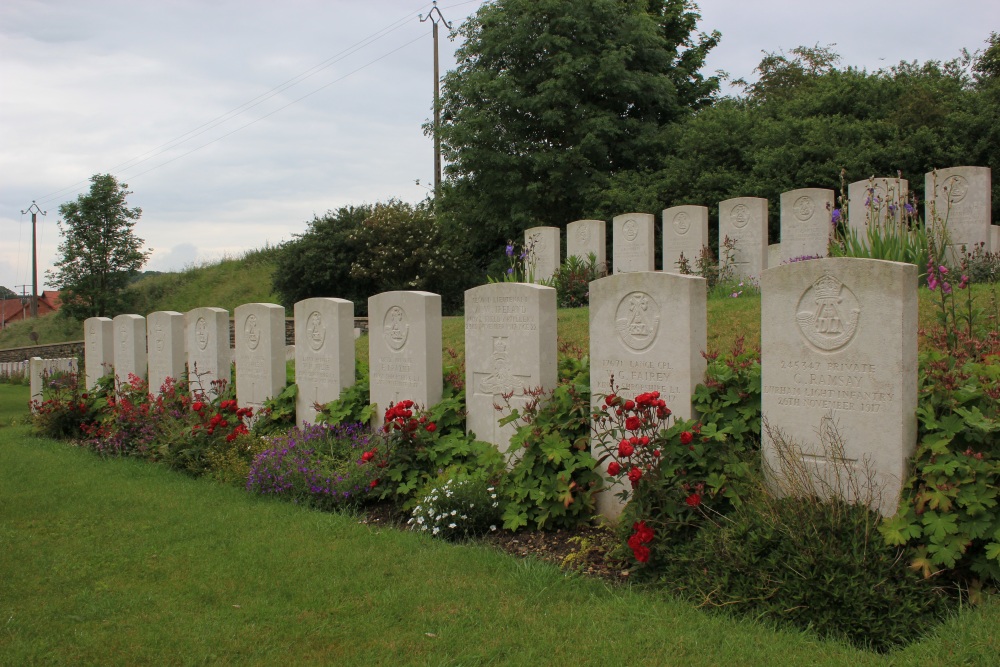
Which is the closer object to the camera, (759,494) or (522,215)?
(759,494)

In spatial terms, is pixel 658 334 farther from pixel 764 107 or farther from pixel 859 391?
pixel 764 107

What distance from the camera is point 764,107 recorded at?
2006 cm

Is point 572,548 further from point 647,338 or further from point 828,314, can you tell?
point 828,314

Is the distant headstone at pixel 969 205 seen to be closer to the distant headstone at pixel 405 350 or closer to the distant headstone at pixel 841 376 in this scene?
the distant headstone at pixel 841 376

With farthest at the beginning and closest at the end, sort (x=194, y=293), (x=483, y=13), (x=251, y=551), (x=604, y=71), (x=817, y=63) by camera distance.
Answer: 1. (x=194, y=293)
2. (x=817, y=63)
3. (x=483, y=13)
4. (x=604, y=71)
5. (x=251, y=551)

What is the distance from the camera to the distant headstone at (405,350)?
6777 millimetres

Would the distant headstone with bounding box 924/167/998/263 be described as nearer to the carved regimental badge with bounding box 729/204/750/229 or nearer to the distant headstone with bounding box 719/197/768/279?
the distant headstone with bounding box 719/197/768/279

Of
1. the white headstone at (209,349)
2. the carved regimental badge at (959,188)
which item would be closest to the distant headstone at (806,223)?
the carved regimental badge at (959,188)

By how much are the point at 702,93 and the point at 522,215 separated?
7537 millimetres

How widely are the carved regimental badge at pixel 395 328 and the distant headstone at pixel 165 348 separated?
386 cm

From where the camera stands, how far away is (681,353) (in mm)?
4988

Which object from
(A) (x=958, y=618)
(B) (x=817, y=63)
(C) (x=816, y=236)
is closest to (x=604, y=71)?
(C) (x=816, y=236)

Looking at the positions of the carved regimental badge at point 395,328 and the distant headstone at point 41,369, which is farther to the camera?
the distant headstone at point 41,369

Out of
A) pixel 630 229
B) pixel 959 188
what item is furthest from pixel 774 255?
pixel 959 188
